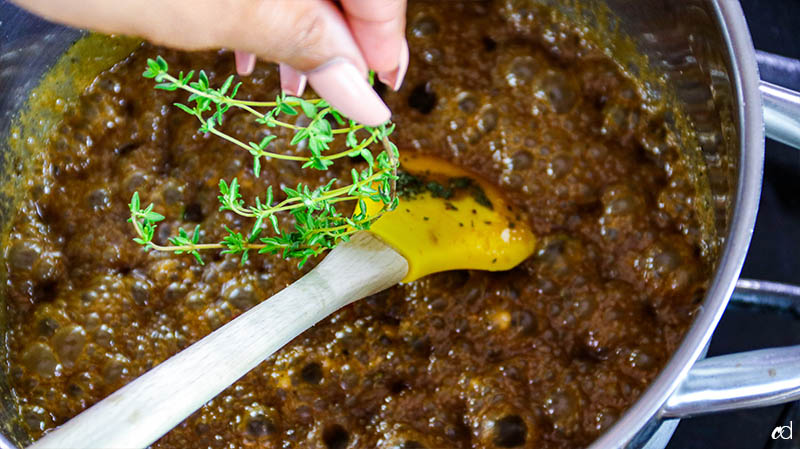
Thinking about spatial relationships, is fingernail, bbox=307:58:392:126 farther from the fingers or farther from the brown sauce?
the brown sauce

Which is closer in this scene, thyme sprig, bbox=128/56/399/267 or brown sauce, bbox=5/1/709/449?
thyme sprig, bbox=128/56/399/267

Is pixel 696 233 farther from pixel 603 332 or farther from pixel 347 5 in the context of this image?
pixel 347 5

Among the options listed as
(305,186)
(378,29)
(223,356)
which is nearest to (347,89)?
(378,29)

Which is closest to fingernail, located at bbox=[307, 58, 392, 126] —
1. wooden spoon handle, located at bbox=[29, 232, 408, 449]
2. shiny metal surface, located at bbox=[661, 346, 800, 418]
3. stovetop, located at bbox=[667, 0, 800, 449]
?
wooden spoon handle, located at bbox=[29, 232, 408, 449]

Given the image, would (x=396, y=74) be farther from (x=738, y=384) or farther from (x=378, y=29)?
(x=738, y=384)

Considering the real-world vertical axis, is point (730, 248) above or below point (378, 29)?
below

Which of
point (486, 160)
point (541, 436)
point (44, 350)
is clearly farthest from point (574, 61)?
point (44, 350)
